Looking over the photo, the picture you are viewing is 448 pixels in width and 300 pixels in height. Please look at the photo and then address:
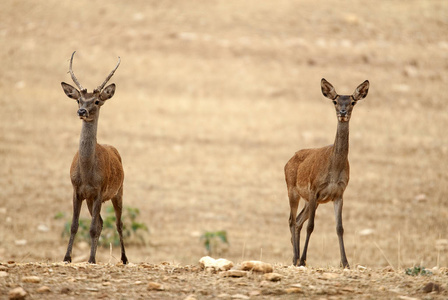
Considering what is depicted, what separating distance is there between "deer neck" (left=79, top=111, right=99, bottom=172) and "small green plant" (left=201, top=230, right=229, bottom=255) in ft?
16.1

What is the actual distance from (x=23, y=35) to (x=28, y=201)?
14.7m

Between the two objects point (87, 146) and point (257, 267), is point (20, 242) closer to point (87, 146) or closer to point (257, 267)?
point (87, 146)

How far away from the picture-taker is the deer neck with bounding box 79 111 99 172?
9.09 meters

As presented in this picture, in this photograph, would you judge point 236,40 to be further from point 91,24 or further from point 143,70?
point 91,24

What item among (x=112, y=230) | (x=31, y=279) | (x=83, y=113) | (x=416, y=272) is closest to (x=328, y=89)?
(x=416, y=272)

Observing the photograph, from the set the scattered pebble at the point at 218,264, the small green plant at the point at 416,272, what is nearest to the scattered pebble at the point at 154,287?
the scattered pebble at the point at 218,264

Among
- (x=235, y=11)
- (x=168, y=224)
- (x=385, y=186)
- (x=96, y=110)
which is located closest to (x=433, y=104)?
(x=385, y=186)

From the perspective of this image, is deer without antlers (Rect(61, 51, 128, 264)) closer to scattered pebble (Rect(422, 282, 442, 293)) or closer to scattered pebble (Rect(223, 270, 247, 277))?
scattered pebble (Rect(223, 270, 247, 277))

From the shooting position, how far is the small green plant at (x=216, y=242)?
44.9 feet

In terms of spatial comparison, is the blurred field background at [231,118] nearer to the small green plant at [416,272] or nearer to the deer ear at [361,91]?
the deer ear at [361,91]

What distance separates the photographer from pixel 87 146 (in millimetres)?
9180

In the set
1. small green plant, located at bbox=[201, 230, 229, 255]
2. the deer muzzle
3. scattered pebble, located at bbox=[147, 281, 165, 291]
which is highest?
the deer muzzle

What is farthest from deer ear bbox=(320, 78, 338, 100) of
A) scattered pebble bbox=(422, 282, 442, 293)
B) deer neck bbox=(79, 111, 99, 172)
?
scattered pebble bbox=(422, 282, 442, 293)

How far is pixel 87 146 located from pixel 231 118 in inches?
589
